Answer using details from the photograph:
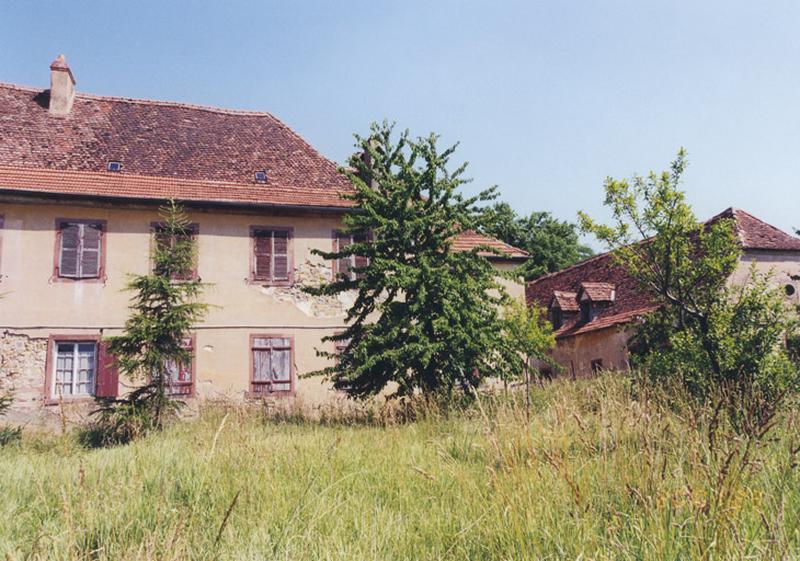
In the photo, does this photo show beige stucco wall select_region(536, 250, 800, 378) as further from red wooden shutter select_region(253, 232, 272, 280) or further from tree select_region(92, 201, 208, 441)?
tree select_region(92, 201, 208, 441)

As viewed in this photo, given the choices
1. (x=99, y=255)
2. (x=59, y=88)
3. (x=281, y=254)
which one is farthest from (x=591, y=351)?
(x=59, y=88)

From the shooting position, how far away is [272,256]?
686 inches

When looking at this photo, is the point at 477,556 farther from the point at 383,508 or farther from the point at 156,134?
the point at 156,134

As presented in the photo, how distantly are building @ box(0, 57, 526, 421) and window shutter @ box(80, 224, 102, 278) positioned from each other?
0.09 feet

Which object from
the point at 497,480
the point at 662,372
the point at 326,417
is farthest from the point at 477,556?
the point at 662,372

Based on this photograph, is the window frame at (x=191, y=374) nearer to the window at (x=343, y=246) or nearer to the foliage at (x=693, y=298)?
the window at (x=343, y=246)

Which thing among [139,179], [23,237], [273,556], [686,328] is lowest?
[273,556]

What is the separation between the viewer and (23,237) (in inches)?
618

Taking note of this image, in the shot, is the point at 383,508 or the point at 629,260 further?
the point at 629,260

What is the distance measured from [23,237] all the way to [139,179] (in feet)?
10.5

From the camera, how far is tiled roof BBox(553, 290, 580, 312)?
26156 millimetres

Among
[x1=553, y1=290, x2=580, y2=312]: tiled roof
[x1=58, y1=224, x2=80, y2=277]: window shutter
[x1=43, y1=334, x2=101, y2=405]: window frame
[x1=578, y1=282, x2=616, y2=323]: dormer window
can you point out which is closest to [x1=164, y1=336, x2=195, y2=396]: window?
[x1=43, y1=334, x2=101, y2=405]: window frame

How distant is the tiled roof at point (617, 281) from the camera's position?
21.5 metres

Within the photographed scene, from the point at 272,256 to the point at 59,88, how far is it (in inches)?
338
